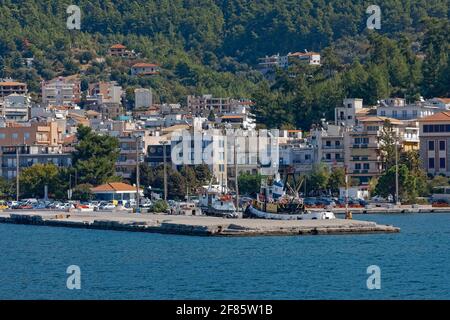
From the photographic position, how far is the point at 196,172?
105 meters

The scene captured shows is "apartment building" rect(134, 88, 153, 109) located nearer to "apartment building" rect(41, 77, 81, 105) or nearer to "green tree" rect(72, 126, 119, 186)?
"apartment building" rect(41, 77, 81, 105)

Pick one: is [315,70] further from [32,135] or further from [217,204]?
[217,204]

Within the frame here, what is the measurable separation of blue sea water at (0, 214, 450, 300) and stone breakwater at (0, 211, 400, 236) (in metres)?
1.08

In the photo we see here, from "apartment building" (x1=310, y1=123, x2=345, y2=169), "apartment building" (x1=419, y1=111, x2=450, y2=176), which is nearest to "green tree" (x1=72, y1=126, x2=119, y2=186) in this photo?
"apartment building" (x1=310, y1=123, x2=345, y2=169)

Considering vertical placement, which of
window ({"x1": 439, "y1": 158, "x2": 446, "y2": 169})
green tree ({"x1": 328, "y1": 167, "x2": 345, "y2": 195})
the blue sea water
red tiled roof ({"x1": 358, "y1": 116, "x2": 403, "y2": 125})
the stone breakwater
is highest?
red tiled roof ({"x1": 358, "y1": 116, "x2": 403, "y2": 125})

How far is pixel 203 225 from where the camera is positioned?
73.0m

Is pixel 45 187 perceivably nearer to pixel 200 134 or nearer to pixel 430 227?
pixel 200 134

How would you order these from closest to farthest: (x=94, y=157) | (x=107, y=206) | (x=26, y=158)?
(x=107, y=206) → (x=94, y=157) → (x=26, y=158)

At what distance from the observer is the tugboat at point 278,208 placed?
7825 cm

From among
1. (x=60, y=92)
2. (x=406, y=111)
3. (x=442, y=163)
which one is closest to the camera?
(x=442, y=163)

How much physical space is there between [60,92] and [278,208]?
97.6m

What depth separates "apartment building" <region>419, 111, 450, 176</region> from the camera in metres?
105

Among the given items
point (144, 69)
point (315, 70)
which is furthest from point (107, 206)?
point (144, 69)

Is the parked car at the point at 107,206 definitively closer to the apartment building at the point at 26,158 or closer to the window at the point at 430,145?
the apartment building at the point at 26,158
